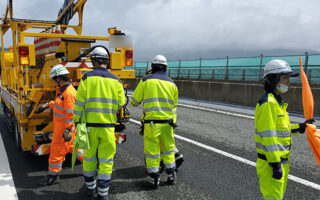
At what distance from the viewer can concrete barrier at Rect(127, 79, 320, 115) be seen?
10.1 m

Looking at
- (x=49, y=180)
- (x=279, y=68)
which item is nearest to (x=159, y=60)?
(x=279, y=68)

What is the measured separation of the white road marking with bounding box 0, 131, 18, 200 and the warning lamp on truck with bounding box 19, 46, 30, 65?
6.18ft

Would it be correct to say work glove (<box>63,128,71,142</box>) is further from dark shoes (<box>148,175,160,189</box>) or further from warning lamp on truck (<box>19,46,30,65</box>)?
warning lamp on truck (<box>19,46,30,65</box>)

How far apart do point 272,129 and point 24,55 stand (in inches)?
163

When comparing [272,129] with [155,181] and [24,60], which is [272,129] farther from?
[24,60]

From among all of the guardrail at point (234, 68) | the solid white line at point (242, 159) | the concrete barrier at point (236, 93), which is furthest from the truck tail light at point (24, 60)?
the guardrail at point (234, 68)

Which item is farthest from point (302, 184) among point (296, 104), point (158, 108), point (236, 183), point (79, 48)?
point (296, 104)

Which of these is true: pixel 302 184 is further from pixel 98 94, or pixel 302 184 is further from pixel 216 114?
pixel 216 114

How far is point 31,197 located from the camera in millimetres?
3746

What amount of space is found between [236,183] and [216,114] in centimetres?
595

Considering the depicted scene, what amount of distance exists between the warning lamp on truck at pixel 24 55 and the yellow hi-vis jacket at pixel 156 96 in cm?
205

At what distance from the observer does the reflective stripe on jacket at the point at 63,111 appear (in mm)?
4055

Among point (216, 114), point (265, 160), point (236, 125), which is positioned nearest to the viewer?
point (265, 160)

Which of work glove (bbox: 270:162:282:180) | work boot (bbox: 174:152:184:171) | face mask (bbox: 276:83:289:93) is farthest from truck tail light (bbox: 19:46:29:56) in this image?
work glove (bbox: 270:162:282:180)
